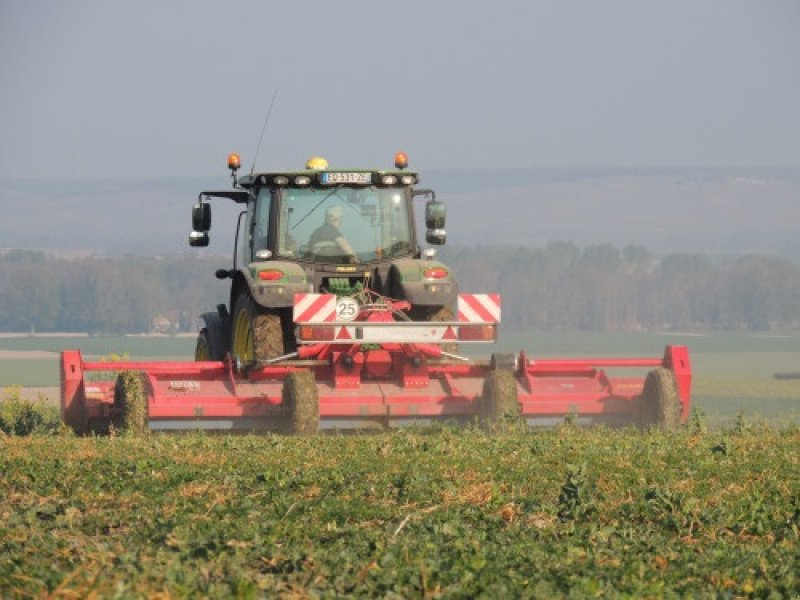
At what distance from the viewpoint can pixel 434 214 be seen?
19.9 m

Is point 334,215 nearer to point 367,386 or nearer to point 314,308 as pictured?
point 314,308

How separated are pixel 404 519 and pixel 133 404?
774 centimetres

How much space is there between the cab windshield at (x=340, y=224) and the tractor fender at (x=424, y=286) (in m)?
0.64

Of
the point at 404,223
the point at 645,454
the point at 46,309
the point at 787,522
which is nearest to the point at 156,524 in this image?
the point at 787,522

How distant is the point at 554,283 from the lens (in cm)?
14338

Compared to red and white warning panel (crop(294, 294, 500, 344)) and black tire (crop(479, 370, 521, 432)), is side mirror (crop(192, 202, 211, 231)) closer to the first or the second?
red and white warning panel (crop(294, 294, 500, 344))

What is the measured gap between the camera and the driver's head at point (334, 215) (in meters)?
19.9

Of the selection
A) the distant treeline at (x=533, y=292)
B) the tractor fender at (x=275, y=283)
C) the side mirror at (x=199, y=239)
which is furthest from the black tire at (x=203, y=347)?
the distant treeline at (x=533, y=292)

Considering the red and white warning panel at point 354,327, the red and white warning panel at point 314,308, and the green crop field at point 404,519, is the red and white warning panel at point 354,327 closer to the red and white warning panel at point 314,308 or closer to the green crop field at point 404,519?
the red and white warning panel at point 314,308

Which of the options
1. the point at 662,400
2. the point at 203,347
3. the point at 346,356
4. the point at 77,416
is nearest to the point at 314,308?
the point at 346,356

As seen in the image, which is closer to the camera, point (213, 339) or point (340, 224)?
point (340, 224)

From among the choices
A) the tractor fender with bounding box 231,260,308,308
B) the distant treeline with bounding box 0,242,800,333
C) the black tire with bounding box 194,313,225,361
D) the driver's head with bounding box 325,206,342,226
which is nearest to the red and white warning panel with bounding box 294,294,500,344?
the tractor fender with bounding box 231,260,308,308

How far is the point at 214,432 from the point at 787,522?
29.9 ft

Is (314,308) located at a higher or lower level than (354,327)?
higher
